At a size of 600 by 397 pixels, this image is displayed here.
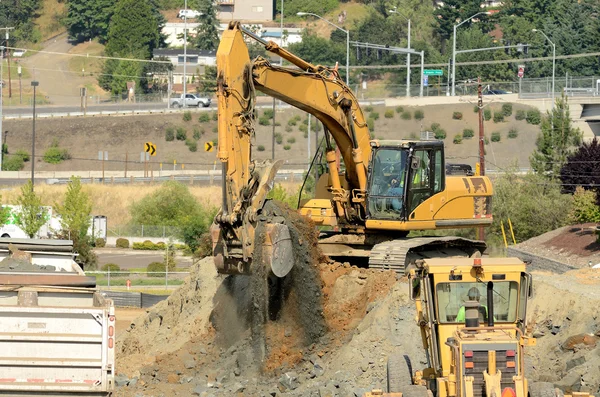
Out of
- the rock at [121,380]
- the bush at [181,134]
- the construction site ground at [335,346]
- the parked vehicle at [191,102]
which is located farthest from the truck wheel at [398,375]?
the parked vehicle at [191,102]

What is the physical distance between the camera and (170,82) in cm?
13688

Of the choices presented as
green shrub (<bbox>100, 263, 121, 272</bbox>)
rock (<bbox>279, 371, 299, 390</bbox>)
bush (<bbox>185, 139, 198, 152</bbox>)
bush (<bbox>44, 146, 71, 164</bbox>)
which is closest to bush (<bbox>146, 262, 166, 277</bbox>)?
green shrub (<bbox>100, 263, 121, 272</bbox>)

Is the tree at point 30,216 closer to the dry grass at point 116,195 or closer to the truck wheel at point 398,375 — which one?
the dry grass at point 116,195

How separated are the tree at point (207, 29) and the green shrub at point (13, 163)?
Result: 2238 inches

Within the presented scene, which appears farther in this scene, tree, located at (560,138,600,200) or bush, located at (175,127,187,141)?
bush, located at (175,127,187,141)

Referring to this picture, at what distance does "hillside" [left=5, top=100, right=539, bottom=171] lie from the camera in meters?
104

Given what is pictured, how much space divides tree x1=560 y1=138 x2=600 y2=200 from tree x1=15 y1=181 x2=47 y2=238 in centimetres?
2683

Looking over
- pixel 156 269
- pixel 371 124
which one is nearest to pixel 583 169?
pixel 156 269

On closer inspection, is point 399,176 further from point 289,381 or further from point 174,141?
point 174,141

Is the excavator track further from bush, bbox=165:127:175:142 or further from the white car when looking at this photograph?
the white car

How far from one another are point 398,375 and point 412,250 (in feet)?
32.8

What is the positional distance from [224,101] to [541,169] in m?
47.9

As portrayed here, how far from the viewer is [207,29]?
160 m

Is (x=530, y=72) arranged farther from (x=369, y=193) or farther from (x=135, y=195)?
(x=369, y=193)
